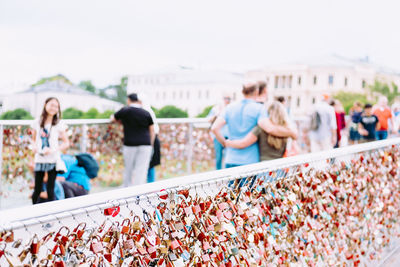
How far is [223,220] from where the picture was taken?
112 inches

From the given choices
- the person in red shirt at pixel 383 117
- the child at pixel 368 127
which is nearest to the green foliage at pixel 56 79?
the person in red shirt at pixel 383 117

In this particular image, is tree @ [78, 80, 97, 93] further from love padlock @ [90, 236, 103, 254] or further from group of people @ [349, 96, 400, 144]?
love padlock @ [90, 236, 103, 254]

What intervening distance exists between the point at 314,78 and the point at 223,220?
10086 centimetres

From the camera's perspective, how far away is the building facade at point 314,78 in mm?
99250

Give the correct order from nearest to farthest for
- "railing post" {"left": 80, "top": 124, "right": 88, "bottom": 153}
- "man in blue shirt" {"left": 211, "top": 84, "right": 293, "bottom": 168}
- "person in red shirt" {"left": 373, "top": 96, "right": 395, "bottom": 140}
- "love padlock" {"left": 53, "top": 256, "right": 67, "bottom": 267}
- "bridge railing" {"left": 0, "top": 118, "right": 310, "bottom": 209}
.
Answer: "love padlock" {"left": 53, "top": 256, "right": 67, "bottom": 267} < "man in blue shirt" {"left": 211, "top": 84, "right": 293, "bottom": 168} < "bridge railing" {"left": 0, "top": 118, "right": 310, "bottom": 209} < "railing post" {"left": 80, "top": 124, "right": 88, "bottom": 153} < "person in red shirt" {"left": 373, "top": 96, "right": 395, "bottom": 140}

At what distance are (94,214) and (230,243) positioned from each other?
980mm

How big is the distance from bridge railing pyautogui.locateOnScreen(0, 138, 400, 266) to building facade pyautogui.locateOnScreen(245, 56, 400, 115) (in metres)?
94.7

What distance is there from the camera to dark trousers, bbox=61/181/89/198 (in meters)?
6.77

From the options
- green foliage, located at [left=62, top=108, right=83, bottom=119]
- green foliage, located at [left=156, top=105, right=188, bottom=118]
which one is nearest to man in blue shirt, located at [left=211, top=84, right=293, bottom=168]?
green foliage, located at [left=156, top=105, right=188, bottom=118]

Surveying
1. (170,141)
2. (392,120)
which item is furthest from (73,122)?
(392,120)

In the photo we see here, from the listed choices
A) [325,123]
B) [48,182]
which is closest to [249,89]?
[48,182]

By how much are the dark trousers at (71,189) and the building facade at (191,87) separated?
96.9 meters

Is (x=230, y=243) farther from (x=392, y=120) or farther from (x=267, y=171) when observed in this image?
(x=392, y=120)

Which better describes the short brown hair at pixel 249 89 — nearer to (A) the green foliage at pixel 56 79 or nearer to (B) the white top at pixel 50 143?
(B) the white top at pixel 50 143
